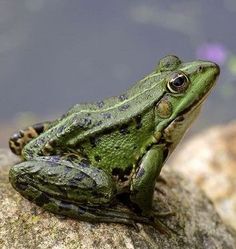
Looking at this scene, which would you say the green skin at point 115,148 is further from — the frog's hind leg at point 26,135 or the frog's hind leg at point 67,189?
the frog's hind leg at point 26,135

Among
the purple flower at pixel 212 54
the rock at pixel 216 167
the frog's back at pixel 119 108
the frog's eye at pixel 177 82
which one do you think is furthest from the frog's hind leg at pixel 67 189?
the purple flower at pixel 212 54

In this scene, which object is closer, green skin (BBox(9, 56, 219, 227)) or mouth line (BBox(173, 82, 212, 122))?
green skin (BBox(9, 56, 219, 227))

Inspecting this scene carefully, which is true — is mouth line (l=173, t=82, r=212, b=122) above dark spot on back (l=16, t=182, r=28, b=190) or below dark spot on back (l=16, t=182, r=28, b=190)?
above

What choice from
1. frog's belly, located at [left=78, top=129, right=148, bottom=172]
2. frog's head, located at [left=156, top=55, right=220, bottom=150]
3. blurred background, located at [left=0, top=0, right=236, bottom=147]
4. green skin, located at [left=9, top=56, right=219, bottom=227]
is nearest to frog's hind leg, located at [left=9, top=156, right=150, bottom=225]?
green skin, located at [left=9, top=56, right=219, bottom=227]

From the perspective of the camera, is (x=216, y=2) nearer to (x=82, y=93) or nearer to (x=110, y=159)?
(x=82, y=93)

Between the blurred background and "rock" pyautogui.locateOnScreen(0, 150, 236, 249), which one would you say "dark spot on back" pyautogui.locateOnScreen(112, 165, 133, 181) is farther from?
the blurred background

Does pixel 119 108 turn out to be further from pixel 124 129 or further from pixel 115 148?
pixel 115 148

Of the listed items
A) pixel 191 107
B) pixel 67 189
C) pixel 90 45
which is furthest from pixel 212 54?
pixel 67 189

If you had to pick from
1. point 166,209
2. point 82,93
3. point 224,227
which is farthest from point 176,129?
point 82,93
